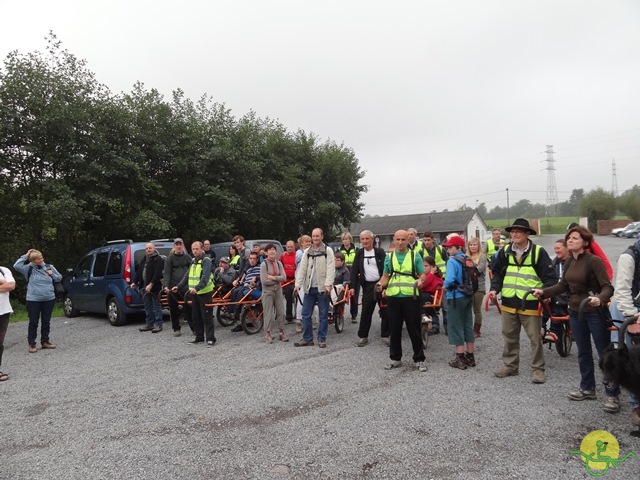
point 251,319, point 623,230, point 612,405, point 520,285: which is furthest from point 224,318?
point 623,230

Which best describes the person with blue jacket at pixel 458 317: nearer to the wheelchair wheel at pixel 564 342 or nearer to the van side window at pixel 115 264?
the wheelchair wheel at pixel 564 342

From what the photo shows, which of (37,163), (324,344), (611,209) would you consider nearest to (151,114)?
(37,163)

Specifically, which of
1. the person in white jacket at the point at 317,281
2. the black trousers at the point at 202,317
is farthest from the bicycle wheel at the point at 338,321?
the black trousers at the point at 202,317

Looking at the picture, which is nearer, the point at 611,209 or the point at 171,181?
the point at 171,181

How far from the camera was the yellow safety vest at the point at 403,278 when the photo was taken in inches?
237

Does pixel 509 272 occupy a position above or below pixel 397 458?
above

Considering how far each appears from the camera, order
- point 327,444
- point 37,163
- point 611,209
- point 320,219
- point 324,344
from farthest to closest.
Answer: point 611,209, point 320,219, point 37,163, point 324,344, point 327,444

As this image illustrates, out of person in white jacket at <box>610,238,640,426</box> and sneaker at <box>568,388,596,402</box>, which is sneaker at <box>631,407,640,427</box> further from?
sneaker at <box>568,388,596,402</box>

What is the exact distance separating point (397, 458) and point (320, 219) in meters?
26.8

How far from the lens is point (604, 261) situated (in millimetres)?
4793

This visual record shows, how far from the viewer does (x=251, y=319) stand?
915cm

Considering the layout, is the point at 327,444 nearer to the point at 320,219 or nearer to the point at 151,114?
the point at 151,114

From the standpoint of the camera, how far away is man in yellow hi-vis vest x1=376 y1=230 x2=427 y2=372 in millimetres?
6039

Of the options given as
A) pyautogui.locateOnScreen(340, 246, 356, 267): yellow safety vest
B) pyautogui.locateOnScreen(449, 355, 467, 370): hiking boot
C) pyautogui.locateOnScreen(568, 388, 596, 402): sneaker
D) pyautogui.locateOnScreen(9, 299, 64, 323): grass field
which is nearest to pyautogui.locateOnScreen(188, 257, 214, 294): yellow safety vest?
pyautogui.locateOnScreen(340, 246, 356, 267): yellow safety vest
